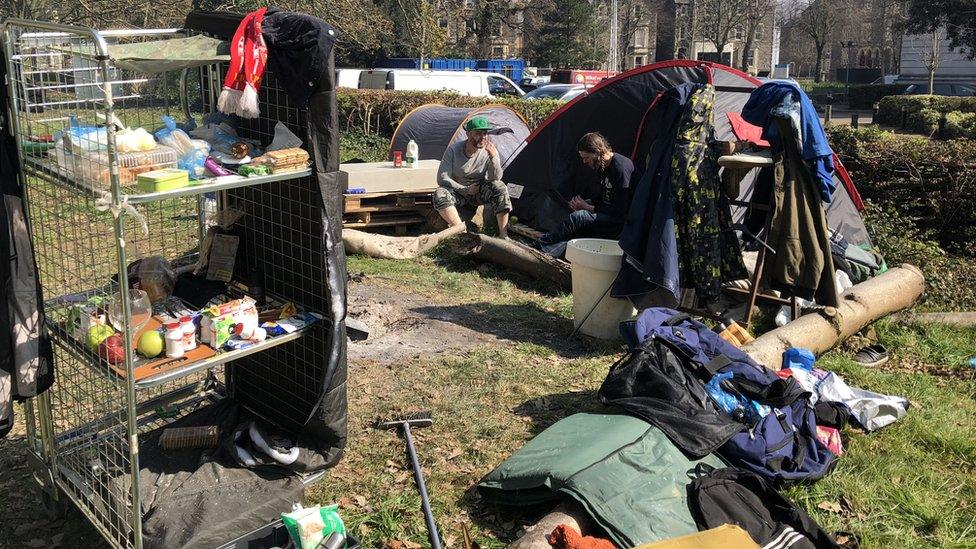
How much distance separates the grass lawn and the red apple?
1189mm

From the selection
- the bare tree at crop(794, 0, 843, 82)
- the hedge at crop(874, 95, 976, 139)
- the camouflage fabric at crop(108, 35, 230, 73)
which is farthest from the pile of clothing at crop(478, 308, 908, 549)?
the bare tree at crop(794, 0, 843, 82)

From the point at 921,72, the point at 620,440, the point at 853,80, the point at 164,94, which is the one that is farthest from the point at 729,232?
the point at 853,80

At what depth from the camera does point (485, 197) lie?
8172 mm

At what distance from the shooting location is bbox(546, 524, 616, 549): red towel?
298cm

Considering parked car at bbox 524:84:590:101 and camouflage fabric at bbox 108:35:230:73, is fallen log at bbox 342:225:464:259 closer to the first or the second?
camouflage fabric at bbox 108:35:230:73

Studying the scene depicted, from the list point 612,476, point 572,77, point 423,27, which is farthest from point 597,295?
point 572,77

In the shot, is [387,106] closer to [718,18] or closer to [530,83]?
[530,83]

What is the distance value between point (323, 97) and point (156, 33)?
0.85m

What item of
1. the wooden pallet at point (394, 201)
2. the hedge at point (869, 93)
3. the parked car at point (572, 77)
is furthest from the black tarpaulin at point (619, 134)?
the hedge at point (869, 93)

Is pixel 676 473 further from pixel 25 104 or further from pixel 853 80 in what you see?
pixel 853 80

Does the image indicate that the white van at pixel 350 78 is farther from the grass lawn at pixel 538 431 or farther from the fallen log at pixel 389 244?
the grass lawn at pixel 538 431

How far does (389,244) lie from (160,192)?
202 inches

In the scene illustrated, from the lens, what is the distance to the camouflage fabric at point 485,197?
806cm

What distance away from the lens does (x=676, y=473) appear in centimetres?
349
